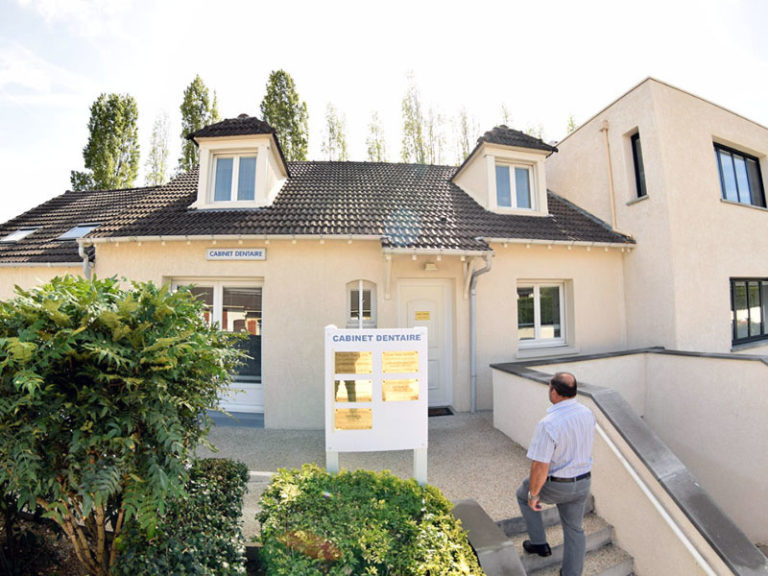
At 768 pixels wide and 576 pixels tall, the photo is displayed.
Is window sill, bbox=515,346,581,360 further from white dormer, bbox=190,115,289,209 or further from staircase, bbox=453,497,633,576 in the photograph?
white dormer, bbox=190,115,289,209

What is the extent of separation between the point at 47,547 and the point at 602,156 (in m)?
11.7

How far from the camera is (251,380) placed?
7055 millimetres

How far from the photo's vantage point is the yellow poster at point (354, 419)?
3.54 metres

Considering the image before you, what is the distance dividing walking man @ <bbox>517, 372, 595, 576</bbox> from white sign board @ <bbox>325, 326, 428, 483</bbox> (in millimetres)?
1074

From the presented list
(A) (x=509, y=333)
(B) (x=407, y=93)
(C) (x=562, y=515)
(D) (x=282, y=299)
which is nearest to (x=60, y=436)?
(C) (x=562, y=515)

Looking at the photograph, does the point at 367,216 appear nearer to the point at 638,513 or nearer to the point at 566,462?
the point at 566,462

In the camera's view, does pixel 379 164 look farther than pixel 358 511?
Yes

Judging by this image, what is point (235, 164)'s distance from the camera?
7.84 metres

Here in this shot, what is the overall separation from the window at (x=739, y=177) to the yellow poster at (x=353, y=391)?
35.2 ft

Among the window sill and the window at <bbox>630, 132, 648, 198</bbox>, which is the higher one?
the window at <bbox>630, 132, 648, 198</bbox>

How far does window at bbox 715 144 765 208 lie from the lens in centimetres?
898

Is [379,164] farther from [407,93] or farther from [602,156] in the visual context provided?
[407,93]

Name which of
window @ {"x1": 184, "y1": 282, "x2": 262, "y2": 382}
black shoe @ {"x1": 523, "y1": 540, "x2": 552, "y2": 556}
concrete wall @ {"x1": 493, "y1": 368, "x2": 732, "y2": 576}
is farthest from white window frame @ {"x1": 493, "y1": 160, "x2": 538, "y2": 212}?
black shoe @ {"x1": 523, "y1": 540, "x2": 552, "y2": 556}

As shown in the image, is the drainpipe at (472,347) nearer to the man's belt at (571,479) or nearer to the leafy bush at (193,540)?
the man's belt at (571,479)
